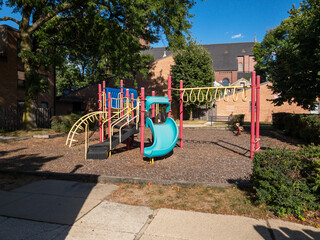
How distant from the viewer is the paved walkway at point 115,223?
3238 millimetres

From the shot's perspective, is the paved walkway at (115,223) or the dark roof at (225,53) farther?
the dark roof at (225,53)

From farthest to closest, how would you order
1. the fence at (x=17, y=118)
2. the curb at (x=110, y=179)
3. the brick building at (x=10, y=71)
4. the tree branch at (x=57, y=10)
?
the brick building at (x=10, y=71) < the fence at (x=17, y=118) < the tree branch at (x=57, y=10) < the curb at (x=110, y=179)

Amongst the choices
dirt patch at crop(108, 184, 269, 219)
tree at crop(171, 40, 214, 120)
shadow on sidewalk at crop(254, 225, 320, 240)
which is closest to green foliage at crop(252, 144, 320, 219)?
dirt patch at crop(108, 184, 269, 219)

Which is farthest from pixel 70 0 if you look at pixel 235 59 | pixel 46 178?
pixel 235 59

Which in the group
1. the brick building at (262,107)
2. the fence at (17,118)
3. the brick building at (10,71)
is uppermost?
the brick building at (10,71)

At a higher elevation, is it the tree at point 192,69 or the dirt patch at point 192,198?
the tree at point 192,69

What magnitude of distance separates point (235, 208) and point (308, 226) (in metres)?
1.11

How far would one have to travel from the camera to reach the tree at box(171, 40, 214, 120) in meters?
30.0

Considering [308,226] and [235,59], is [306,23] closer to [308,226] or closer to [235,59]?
[308,226]

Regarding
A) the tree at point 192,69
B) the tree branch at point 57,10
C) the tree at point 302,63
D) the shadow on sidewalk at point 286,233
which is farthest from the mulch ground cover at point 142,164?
the tree at point 192,69

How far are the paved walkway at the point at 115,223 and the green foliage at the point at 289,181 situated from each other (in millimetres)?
364

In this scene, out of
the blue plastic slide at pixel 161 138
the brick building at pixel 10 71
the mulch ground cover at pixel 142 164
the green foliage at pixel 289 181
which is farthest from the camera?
the brick building at pixel 10 71

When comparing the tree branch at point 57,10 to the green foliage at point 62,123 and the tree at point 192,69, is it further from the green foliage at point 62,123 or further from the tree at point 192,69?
the tree at point 192,69

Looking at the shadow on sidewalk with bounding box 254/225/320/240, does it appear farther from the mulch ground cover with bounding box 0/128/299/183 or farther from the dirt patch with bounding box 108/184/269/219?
the mulch ground cover with bounding box 0/128/299/183
